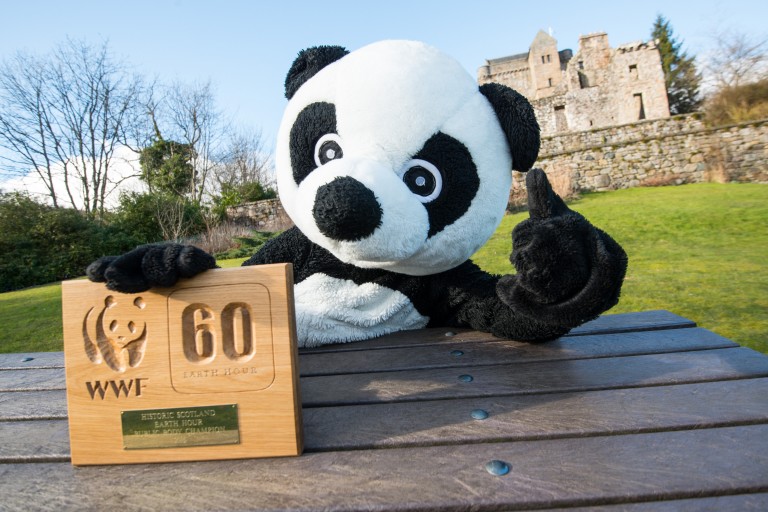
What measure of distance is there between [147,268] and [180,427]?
281 mm

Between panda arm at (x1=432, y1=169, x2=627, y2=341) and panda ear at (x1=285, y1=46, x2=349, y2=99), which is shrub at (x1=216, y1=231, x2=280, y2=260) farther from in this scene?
panda arm at (x1=432, y1=169, x2=627, y2=341)

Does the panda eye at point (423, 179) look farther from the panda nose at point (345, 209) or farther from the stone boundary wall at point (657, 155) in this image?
the stone boundary wall at point (657, 155)

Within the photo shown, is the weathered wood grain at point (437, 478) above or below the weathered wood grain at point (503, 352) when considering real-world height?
below

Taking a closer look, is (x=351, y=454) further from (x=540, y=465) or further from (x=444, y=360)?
(x=444, y=360)

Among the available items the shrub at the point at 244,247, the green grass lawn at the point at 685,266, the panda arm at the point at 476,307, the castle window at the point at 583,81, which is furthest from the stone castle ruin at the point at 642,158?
the castle window at the point at 583,81

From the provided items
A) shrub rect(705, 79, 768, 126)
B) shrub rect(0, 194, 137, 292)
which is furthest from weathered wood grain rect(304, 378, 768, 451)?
shrub rect(705, 79, 768, 126)

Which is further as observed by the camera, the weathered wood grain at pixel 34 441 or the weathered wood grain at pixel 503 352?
the weathered wood grain at pixel 503 352

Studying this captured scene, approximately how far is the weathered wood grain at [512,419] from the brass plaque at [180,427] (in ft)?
0.46

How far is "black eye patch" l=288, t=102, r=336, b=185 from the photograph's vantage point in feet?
4.04

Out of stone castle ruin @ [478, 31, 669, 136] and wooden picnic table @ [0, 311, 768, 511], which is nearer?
wooden picnic table @ [0, 311, 768, 511]

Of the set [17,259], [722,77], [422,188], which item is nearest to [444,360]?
[422,188]

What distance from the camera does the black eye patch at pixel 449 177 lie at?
1.19 metres

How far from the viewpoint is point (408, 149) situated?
116 centimetres

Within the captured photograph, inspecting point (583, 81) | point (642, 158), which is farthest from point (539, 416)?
point (583, 81)
